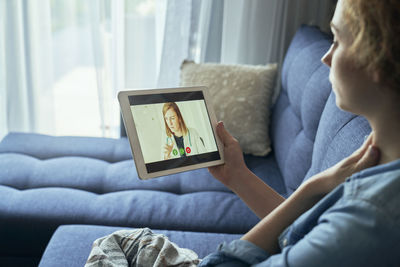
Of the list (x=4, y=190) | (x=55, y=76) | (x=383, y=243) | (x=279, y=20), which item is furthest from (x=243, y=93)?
(x=383, y=243)

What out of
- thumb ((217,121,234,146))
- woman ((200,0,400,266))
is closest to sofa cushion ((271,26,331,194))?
thumb ((217,121,234,146))

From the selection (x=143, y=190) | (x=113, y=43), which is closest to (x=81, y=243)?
(x=143, y=190)

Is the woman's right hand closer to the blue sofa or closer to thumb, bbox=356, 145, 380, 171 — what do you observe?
the blue sofa

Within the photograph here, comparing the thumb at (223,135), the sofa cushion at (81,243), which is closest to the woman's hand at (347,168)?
the thumb at (223,135)

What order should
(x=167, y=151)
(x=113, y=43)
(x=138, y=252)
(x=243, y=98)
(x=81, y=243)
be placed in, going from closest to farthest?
1. (x=138, y=252)
2. (x=167, y=151)
3. (x=81, y=243)
4. (x=243, y=98)
5. (x=113, y=43)

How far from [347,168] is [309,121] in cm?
65

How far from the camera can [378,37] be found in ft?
1.94

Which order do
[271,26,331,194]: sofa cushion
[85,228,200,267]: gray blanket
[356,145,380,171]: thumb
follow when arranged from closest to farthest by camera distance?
[356,145,380,171]: thumb, [85,228,200,267]: gray blanket, [271,26,331,194]: sofa cushion

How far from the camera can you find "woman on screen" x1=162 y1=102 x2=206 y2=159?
1096 millimetres

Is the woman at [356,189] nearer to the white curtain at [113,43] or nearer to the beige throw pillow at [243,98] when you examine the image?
the beige throw pillow at [243,98]

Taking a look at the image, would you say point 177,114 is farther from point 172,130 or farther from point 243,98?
point 243,98

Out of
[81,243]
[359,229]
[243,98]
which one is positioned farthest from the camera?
[243,98]

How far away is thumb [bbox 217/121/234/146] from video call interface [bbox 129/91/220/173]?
0.07 ft

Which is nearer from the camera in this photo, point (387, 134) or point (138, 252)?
point (387, 134)
